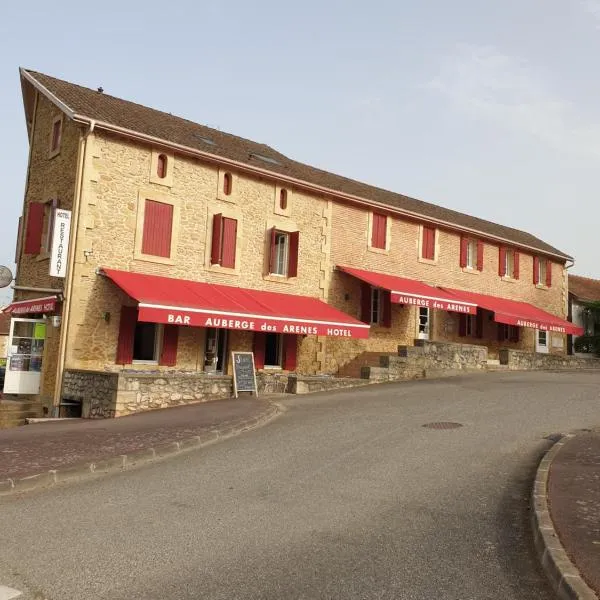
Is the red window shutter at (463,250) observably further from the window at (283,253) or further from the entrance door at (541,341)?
the window at (283,253)

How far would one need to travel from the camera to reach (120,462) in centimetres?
833

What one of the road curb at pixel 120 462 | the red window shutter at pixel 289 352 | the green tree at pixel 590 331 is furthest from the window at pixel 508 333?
the road curb at pixel 120 462

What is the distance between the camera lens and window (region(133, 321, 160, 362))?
1653 cm

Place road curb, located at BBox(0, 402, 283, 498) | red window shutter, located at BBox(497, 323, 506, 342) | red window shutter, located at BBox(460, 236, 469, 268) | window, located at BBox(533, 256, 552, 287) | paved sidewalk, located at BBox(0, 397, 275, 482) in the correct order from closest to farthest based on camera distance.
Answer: road curb, located at BBox(0, 402, 283, 498) → paved sidewalk, located at BBox(0, 397, 275, 482) → red window shutter, located at BBox(460, 236, 469, 268) → red window shutter, located at BBox(497, 323, 506, 342) → window, located at BBox(533, 256, 552, 287)

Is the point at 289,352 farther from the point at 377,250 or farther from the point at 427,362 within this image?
the point at 377,250

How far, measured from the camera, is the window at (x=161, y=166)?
16.9 m

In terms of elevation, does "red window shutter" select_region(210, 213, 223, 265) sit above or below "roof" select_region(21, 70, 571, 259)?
below

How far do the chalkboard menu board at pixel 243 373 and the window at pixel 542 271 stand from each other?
16.4m

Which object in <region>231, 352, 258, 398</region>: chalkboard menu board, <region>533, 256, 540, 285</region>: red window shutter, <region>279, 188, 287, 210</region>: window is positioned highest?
<region>279, 188, 287, 210</region>: window

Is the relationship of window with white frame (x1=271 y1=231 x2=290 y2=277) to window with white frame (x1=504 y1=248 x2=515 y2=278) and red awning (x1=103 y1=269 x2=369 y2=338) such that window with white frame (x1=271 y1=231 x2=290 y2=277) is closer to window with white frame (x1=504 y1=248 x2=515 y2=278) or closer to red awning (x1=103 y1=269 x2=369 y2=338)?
red awning (x1=103 y1=269 x2=369 y2=338)

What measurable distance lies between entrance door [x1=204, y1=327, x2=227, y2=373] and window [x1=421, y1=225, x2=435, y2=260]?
8.87 meters

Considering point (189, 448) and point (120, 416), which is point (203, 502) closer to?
point (189, 448)

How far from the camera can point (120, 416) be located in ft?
44.2

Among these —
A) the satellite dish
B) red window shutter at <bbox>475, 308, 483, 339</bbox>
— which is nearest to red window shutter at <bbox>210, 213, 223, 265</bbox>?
the satellite dish
